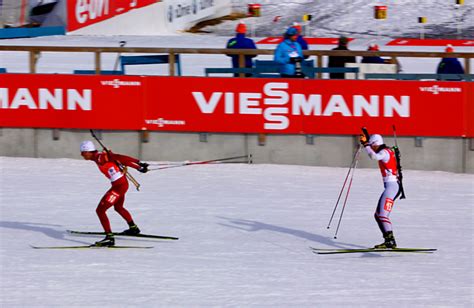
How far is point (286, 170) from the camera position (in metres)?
17.3

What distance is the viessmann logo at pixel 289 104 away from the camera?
56.4 ft

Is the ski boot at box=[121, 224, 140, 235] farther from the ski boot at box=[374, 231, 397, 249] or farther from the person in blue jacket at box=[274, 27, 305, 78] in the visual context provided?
the person in blue jacket at box=[274, 27, 305, 78]

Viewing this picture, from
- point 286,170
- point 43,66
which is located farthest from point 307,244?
point 43,66

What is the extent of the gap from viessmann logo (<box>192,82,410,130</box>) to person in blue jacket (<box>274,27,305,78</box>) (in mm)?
271

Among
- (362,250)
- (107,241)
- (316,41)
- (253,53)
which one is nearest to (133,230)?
(107,241)

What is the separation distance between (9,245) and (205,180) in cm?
467

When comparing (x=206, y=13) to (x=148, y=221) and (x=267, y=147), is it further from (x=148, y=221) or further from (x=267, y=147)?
(x=148, y=221)

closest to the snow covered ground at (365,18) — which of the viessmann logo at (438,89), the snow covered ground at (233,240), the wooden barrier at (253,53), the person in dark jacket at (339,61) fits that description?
the person in dark jacket at (339,61)

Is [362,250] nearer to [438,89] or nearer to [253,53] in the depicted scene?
[438,89]

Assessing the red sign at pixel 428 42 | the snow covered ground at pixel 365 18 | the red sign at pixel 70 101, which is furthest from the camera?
the snow covered ground at pixel 365 18

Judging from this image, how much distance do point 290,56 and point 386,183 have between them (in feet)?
19.3

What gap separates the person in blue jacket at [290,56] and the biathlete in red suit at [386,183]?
223 inches

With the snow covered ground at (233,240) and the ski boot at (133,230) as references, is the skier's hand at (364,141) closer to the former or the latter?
the snow covered ground at (233,240)

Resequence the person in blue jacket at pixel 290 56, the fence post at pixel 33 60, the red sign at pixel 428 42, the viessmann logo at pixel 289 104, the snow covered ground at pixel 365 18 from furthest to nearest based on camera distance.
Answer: the snow covered ground at pixel 365 18, the red sign at pixel 428 42, the fence post at pixel 33 60, the person in blue jacket at pixel 290 56, the viessmann logo at pixel 289 104
